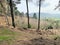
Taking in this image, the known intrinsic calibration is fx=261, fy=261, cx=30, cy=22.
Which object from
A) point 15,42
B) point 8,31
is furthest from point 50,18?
point 15,42

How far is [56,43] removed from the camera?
20172 mm

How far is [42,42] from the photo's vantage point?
2012 centimetres

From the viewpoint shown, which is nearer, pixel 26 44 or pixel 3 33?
pixel 26 44

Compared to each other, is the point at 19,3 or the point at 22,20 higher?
the point at 19,3

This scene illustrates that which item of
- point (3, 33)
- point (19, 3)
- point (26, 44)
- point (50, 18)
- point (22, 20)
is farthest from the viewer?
point (50, 18)

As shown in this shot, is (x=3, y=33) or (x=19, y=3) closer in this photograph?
(x=3, y=33)

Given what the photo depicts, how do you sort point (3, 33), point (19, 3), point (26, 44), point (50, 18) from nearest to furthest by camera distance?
1. point (26, 44)
2. point (3, 33)
3. point (19, 3)
4. point (50, 18)

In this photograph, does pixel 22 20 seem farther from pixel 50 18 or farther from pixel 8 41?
pixel 8 41

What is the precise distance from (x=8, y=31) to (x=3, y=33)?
104cm

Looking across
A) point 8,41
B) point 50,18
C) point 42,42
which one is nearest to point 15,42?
point 8,41

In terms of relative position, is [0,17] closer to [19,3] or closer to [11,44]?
[19,3]

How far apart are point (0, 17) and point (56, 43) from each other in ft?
150

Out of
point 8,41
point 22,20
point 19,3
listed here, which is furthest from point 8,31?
point 22,20

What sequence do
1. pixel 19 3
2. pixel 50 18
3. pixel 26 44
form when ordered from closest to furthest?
pixel 26 44 → pixel 19 3 → pixel 50 18
